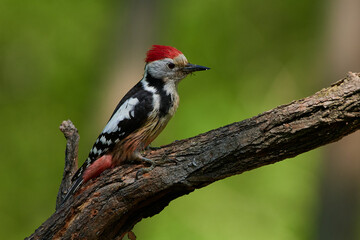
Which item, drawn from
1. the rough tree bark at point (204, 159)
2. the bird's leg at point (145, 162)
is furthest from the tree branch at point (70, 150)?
the bird's leg at point (145, 162)

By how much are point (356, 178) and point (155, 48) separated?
13.4ft

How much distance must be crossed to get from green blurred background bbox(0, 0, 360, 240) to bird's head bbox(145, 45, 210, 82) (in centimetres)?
556

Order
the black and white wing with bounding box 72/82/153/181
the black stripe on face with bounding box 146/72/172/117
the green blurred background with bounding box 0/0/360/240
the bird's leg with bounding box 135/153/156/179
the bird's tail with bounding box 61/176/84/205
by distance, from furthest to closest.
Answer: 1. the green blurred background with bounding box 0/0/360/240
2. the black stripe on face with bounding box 146/72/172/117
3. the black and white wing with bounding box 72/82/153/181
4. the bird's tail with bounding box 61/176/84/205
5. the bird's leg with bounding box 135/153/156/179

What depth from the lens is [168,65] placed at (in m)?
4.05

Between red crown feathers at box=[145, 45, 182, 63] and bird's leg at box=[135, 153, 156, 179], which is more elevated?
red crown feathers at box=[145, 45, 182, 63]

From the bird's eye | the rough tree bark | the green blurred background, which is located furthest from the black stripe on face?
the green blurred background

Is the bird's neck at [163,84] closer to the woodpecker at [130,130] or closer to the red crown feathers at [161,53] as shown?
the woodpecker at [130,130]

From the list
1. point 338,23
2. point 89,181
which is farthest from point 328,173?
point 89,181

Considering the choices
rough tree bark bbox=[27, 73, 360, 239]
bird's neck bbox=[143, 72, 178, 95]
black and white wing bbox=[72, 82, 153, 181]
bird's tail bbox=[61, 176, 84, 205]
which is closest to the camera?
rough tree bark bbox=[27, 73, 360, 239]

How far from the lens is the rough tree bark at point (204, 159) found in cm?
295

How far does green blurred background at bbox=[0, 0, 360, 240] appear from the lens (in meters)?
9.95

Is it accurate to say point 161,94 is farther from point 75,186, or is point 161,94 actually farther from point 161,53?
point 75,186

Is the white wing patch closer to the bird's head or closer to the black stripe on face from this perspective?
the black stripe on face

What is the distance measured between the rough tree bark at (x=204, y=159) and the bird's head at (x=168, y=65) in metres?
0.69
